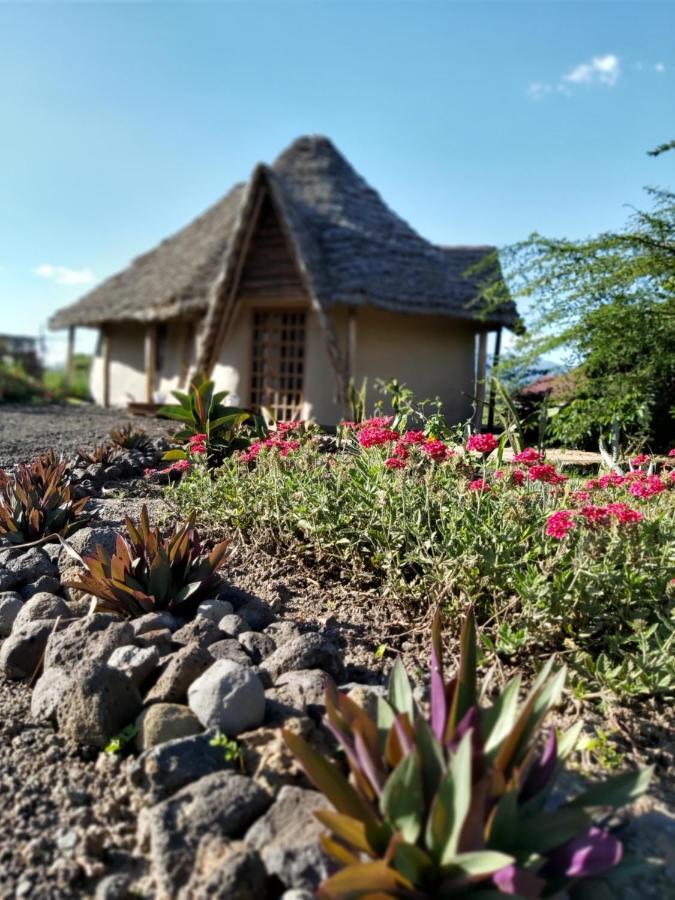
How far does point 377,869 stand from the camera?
1460 millimetres

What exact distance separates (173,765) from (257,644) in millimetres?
743

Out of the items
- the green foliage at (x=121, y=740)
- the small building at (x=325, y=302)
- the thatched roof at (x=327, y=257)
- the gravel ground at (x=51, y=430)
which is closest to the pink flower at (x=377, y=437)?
the green foliage at (x=121, y=740)

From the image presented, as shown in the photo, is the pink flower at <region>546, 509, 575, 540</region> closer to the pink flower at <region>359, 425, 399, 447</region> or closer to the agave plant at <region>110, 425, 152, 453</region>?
the pink flower at <region>359, 425, 399, 447</region>

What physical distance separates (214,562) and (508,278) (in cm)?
411

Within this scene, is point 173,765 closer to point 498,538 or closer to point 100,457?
point 498,538

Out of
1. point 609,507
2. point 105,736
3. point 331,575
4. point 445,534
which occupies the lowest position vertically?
point 105,736

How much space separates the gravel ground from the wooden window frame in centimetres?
262

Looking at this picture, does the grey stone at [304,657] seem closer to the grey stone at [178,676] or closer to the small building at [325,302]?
the grey stone at [178,676]

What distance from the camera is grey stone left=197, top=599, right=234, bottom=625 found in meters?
2.97

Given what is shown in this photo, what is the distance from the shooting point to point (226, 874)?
1.61 metres

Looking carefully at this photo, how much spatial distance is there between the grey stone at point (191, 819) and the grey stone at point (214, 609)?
3.49 feet

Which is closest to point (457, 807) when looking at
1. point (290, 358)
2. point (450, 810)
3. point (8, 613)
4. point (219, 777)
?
point (450, 810)

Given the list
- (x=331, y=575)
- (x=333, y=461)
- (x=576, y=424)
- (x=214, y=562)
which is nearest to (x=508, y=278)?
(x=576, y=424)

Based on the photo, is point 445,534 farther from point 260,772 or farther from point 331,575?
point 260,772
